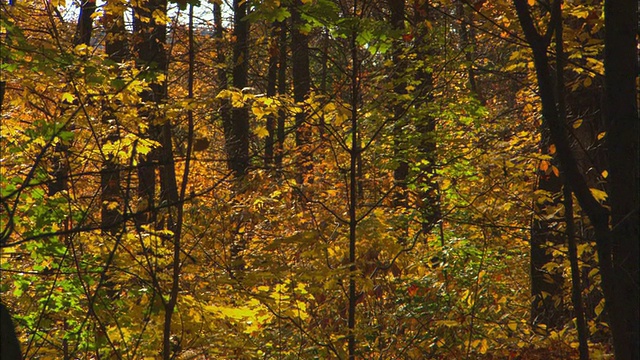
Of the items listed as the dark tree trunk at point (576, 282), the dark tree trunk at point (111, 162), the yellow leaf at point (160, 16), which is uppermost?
the yellow leaf at point (160, 16)

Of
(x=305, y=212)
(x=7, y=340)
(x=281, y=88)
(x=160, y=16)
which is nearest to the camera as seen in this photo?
(x=7, y=340)

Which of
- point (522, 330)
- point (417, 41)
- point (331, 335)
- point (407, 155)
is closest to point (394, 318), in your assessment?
point (331, 335)

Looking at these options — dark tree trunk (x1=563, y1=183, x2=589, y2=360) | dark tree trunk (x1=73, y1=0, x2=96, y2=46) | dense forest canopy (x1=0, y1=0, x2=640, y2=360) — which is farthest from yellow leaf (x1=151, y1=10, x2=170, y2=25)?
dark tree trunk (x1=563, y1=183, x2=589, y2=360)

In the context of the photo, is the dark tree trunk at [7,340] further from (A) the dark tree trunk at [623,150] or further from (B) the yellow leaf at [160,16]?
(B) the yellow leaf at [160,16]

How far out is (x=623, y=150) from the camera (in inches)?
120

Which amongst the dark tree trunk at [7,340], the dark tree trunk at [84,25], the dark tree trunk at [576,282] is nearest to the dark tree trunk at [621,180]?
the dark tree trunk at [576,282]

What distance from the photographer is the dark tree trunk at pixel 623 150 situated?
3027 mm

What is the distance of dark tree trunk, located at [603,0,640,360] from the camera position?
303 cm

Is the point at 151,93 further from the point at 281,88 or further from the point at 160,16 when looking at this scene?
the point at 281,88

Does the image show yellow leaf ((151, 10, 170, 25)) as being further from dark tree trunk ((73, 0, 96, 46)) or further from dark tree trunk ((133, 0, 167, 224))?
dark tree trunk ((73, 0, 96, 46))

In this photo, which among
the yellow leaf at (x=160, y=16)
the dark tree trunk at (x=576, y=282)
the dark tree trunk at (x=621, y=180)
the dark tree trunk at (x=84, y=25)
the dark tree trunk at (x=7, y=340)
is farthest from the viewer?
the dark tree trunk at (x=84, y=25)

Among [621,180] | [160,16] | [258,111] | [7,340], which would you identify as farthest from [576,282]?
[160,16]

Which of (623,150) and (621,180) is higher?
(623,150)

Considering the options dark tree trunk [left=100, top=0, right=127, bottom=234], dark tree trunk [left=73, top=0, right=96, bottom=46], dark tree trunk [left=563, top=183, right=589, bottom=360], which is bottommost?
dark tree trunk [left=563, top=183, right=589, bottom=360]
